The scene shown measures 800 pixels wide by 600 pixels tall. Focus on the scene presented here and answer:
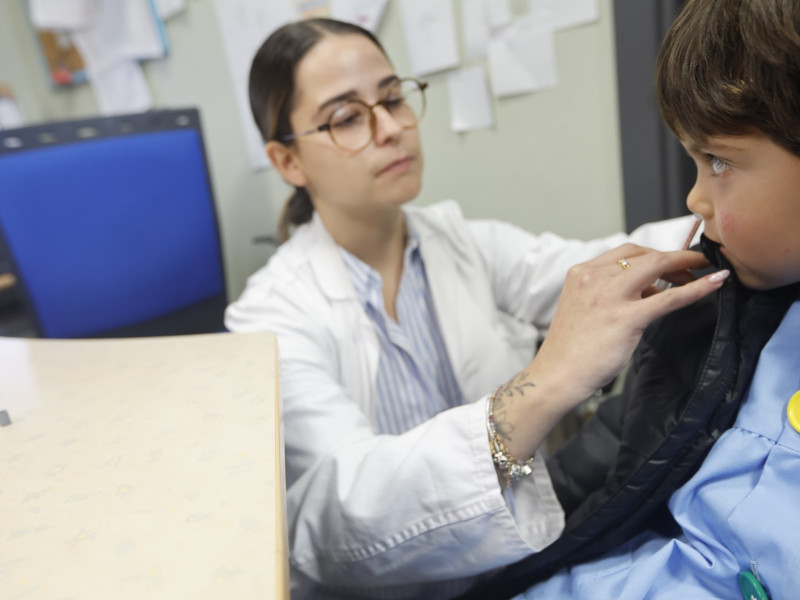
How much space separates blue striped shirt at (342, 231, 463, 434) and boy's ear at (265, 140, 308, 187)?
0.57 ft

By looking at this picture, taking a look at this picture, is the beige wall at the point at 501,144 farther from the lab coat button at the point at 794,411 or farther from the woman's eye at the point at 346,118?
the lab coat button at the point at 794,411

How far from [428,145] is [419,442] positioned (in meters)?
0.96

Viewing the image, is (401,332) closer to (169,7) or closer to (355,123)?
(355,123)

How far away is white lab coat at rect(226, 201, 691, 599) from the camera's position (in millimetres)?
624

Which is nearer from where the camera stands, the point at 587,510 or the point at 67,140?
the point at 587,510

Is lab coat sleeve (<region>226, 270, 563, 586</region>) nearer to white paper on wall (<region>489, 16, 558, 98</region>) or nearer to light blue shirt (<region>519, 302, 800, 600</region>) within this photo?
light blue shirt (<region>519, 302, 800, 600</region>)

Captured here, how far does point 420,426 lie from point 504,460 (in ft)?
0.32

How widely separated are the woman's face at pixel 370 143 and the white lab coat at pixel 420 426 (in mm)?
116

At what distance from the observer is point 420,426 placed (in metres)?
0.67

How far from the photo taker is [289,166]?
109 centimetres

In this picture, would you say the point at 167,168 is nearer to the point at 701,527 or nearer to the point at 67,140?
the point at 67,140

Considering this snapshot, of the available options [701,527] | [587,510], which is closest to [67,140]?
[587,510]

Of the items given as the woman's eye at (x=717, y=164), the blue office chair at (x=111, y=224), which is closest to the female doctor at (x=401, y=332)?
the woman's eye at (x=717, y=164)

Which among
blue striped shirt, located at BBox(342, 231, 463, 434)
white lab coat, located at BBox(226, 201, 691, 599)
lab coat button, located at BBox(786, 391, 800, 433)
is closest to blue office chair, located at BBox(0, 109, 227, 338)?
white lab coat, located at BBox(226, 201, 691, 599)
